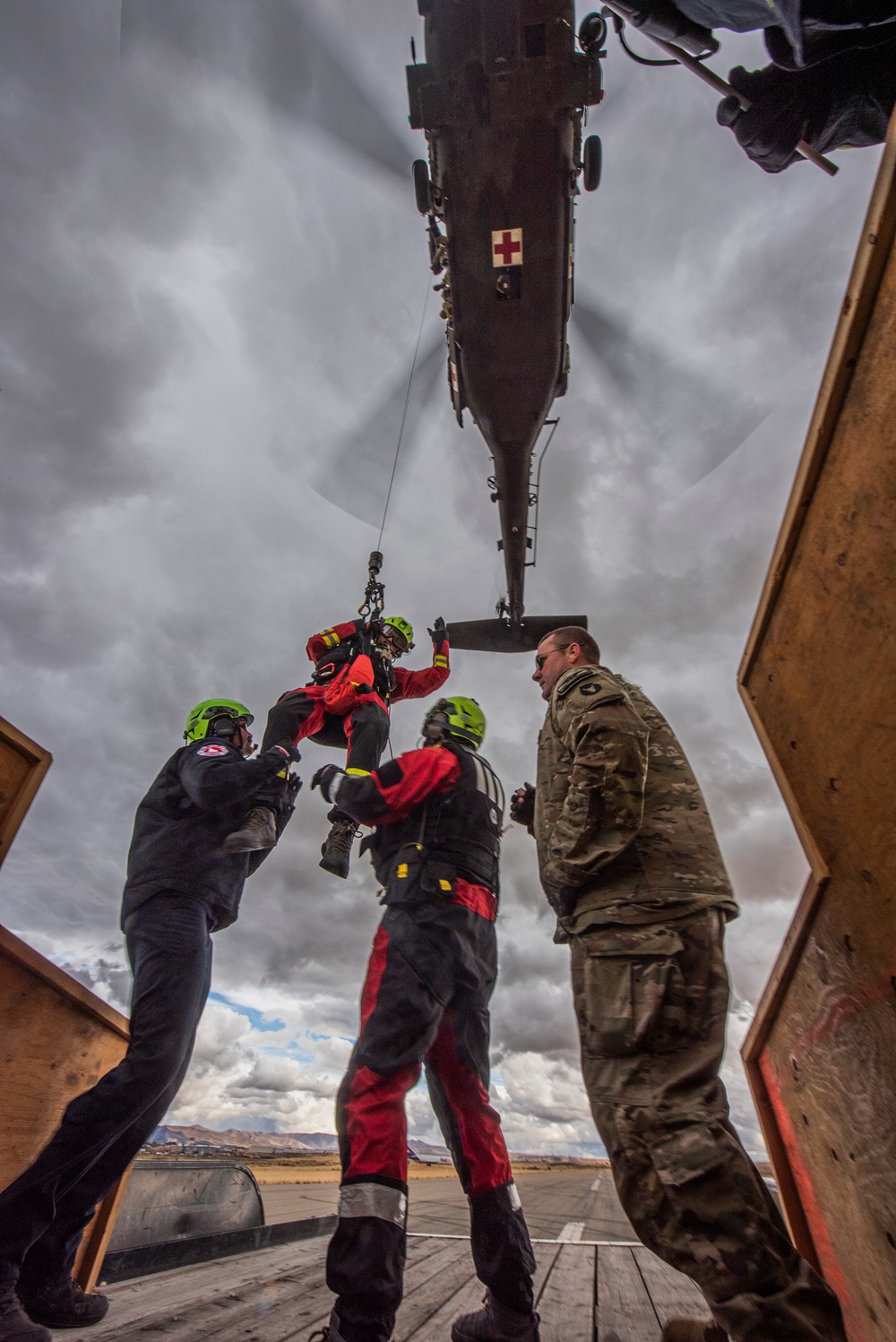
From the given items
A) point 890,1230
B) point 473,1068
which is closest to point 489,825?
point 473,1068

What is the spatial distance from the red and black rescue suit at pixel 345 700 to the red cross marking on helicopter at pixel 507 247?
348 centimetres

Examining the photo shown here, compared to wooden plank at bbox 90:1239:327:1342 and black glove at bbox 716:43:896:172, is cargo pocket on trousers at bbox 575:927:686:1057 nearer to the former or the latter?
wooden plank at bbox 90:1239:327:1342

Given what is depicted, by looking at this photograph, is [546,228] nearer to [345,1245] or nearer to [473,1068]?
[473,1068]

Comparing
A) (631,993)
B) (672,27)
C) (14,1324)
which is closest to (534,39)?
(672,27)

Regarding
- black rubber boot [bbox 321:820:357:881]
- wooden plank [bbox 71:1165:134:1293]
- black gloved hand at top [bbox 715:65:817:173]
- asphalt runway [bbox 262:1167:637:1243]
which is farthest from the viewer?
asphalt runway [bbox 262:1167:637:1243]

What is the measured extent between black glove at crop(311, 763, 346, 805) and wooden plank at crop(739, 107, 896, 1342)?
5.29 ft

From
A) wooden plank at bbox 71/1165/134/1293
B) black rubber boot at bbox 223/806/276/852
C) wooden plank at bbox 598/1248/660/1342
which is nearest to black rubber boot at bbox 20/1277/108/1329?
wooden plank at bbox 71/1165/134/1293

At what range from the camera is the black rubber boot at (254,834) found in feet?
7.72

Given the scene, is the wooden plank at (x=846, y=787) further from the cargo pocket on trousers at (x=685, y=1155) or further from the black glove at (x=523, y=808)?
the black glove at (x=523, y=808)

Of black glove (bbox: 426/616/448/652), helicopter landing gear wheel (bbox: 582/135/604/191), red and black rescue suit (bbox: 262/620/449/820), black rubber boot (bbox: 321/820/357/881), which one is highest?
helicopter landing gear wheel (bbox: 582/135/604/191)

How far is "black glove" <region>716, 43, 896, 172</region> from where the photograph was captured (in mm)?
2627

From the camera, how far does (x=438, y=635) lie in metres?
6.27

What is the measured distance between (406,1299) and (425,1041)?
104 centimetres

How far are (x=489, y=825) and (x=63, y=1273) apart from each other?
1816mm
